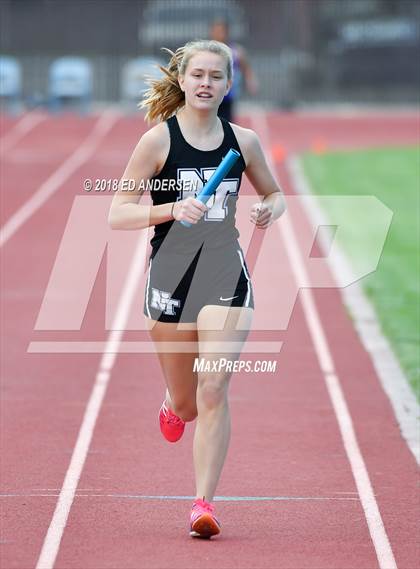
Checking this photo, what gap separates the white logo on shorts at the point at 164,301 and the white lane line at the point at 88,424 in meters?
1.06

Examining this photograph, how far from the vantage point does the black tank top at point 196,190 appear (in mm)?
6043

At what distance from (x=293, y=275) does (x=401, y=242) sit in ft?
11.8

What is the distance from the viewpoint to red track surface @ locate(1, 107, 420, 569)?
6.03 metres

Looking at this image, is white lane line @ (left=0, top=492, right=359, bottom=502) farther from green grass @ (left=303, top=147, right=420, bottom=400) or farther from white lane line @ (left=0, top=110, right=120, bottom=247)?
white lane line @ (left=0, top=110, right=120, bottom=247)

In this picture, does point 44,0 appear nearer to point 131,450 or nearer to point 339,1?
point 339,1

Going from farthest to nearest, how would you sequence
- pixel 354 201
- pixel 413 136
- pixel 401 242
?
pixel 413 136, pixel 354 201, pixel 401 242

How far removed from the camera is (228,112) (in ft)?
58.5

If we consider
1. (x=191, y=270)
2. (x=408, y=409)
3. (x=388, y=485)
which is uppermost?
(x=191, y=270)

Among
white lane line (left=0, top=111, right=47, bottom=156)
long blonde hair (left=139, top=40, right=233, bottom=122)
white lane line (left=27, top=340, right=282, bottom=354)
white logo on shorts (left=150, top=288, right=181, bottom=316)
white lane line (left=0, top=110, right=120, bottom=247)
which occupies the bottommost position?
white lane line (left=0, top=111, right=47, bottom=156)

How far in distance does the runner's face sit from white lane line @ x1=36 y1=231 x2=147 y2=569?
1.93 m

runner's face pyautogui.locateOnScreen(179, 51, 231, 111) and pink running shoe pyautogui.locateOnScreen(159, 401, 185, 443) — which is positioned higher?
runner's face pyautogui.locateOnScreen(179, 51, 231, 111)

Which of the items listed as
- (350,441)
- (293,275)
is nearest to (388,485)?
(350,441)

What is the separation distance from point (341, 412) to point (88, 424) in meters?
1.58

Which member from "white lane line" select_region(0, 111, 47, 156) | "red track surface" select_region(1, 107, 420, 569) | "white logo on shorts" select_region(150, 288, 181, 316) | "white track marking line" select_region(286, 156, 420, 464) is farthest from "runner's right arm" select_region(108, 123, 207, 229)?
"white lane line" select_region(0, 111, 47, 156)
